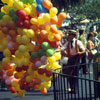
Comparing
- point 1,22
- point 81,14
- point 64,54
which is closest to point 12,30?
point 1,22

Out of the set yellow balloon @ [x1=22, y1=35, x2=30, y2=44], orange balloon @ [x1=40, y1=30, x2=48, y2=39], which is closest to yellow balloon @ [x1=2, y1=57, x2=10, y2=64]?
yellow balloon @ [x1=22, y1=35, x2=30, y2=44]

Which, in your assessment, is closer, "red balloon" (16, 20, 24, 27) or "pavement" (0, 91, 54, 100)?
"red balloon" (16, 20, 24, 27)

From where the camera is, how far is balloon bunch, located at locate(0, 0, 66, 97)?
6.54 m

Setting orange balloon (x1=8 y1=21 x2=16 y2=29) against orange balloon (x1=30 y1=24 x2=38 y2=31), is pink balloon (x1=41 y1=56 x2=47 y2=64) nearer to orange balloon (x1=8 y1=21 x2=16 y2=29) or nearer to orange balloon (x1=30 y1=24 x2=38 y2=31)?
orange balloon (x1=30 y1=24 x2=38 y2=31)

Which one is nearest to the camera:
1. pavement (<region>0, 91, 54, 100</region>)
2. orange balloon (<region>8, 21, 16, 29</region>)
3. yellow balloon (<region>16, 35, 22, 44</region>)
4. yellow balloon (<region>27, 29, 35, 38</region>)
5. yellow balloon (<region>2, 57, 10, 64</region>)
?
yellow balloon (<region>27, 29, 35, 38</region>)

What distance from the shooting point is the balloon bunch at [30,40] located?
654 cm

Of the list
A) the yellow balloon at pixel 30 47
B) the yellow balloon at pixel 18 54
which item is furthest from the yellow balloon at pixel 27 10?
the yellow balloon at pixel 18 54

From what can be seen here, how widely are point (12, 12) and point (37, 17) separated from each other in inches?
16.7

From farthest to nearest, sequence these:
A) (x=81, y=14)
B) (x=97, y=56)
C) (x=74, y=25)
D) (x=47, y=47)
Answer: (x=81, y=14)
(x=74, y=25)
(x=97, y=56)
(x=47, y=47)

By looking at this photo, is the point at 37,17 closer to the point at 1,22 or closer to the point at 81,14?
the point at 1,22

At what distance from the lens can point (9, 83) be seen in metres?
7.05

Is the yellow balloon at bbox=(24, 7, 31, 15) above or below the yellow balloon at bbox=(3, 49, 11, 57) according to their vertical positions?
above

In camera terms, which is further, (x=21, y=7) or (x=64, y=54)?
(x=64, y=54)

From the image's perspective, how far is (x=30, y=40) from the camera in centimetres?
670
